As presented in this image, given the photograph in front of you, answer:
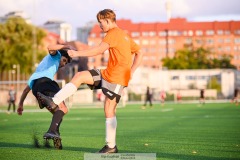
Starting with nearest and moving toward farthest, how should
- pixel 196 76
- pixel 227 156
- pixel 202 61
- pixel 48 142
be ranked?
pixel 227 156 → pixel 48 142 → pixel 196 76 → pixel 202 61

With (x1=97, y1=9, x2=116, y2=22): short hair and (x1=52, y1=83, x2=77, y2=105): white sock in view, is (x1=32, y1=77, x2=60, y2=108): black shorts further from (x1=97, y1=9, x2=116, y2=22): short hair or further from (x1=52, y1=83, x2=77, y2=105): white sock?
(x1=97, y1=9, x2=116, y2=22): short hair

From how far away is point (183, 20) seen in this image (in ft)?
479

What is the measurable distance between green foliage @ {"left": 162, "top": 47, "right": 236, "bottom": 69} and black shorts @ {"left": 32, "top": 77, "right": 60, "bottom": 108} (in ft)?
367

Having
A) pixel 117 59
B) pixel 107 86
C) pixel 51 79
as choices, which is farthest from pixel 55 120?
pixel 117 59

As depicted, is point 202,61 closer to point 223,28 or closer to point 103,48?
point 223,28

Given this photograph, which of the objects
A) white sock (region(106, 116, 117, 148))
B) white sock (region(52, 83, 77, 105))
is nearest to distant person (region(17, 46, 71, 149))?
white sock (region(52, 83, 77, 105))

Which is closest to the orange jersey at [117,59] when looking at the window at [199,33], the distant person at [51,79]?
the distant person at [51,79]

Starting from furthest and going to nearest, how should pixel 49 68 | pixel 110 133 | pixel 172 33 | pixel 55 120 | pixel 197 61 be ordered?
pixel 172 33 < pixel 197 61 < pixel 49 68 < pixel 55 120 < pixel 110 133

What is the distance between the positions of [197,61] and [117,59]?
4521 inches

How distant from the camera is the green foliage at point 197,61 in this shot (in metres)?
121

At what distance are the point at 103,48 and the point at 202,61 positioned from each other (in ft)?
380

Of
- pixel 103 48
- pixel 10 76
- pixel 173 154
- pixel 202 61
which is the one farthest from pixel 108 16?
pixel 202 61

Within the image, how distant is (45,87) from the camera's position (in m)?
8.86

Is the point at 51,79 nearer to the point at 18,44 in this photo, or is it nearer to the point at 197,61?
the point at 18,44
